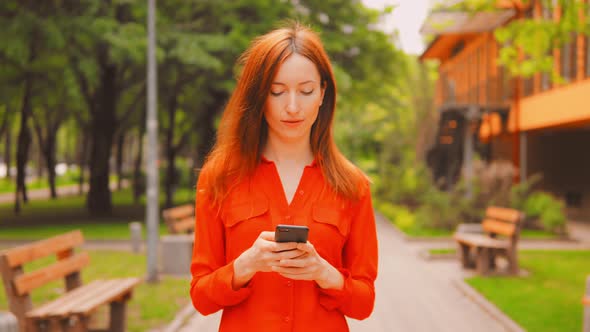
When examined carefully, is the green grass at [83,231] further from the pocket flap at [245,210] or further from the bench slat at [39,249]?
the pocket flap at [245,210]

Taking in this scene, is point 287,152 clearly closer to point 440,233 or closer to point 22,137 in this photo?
point 440,233

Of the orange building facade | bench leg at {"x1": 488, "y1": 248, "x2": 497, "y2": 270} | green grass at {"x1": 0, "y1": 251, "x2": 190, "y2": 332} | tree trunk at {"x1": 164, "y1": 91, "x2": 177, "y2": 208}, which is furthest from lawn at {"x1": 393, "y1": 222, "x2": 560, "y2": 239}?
tree trunk at {"x1": 164, "y1": 91, "x2": 177, "y2": 208}

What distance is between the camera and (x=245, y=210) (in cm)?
235

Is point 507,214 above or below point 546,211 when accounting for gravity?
above

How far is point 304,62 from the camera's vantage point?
234 centimetres

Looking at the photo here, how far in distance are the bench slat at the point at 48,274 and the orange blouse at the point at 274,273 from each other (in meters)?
3.55

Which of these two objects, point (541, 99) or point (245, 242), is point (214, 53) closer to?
point (541, 99)

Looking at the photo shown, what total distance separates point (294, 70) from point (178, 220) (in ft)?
34.3

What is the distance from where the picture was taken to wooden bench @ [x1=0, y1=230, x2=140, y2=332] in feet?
17.3

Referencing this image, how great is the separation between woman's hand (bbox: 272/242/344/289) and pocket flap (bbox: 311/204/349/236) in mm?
198

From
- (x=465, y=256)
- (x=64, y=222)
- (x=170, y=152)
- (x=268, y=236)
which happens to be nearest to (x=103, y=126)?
(x=64, y=222)

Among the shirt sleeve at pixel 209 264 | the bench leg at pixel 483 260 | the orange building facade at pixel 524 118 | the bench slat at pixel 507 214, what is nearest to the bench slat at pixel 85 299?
the shirt sleeve at pixel 209 264

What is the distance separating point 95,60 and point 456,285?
37.9 feet

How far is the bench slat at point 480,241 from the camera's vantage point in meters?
10.7
